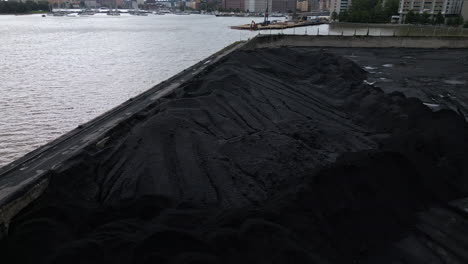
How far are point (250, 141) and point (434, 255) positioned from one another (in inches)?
144

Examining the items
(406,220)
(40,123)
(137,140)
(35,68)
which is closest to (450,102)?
(406,220)

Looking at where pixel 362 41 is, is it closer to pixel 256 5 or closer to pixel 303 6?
pixel 256 5

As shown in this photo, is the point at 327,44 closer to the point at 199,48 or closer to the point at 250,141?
the point at 199,48

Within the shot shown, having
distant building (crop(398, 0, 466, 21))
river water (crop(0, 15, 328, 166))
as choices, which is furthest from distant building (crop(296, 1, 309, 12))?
river water (crop(0, 15, 328, 166))

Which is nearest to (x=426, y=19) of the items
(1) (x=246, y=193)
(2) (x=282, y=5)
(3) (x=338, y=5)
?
(3) (x=338, y=5)

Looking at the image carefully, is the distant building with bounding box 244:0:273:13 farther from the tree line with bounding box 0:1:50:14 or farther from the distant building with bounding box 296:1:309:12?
the tree line with bounding box 0:1:50:14

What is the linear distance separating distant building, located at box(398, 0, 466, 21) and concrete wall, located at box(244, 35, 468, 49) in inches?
1938

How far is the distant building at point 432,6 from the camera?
2923 inches

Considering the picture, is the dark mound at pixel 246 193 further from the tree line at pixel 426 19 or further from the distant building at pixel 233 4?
the distant building at pixel 233 4

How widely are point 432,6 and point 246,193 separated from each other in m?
94.2

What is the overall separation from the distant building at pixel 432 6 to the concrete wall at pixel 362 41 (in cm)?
4921

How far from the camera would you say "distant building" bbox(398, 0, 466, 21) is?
2923 inches

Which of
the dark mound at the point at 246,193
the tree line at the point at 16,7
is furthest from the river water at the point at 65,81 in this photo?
the tree line at the point at 16,7

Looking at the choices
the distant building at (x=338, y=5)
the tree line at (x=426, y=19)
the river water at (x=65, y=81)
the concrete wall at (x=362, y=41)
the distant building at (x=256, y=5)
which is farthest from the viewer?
the distant building at (x=256, y=5)
